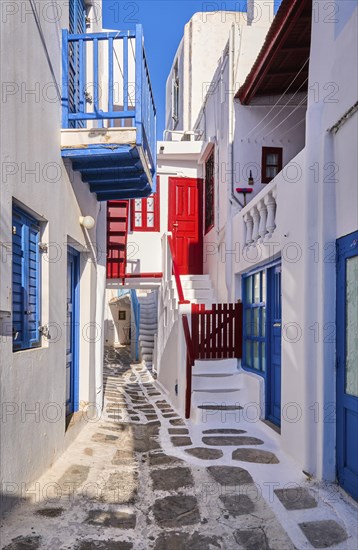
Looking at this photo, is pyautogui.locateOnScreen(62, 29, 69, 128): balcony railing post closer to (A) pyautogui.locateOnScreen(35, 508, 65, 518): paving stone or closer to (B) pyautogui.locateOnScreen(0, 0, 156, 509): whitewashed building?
(B) pyautogui.locateOnScreen(0, 0, 156, 509): whitewashed building

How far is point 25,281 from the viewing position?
420cm

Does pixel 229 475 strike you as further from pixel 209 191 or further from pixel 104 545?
pixel 209 191

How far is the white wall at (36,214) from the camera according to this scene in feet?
11.5

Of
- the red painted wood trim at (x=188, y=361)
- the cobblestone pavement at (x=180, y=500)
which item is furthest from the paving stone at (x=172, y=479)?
the red painted wood trim at (x=188, y=361)

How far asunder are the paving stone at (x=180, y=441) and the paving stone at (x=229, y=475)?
858 mm

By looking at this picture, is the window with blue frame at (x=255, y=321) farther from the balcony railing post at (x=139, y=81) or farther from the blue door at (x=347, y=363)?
the balcony railing post at (x=139, y=81)

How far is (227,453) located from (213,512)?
1459 millimetres

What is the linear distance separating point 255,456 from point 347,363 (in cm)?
167

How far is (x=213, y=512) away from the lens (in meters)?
3.78

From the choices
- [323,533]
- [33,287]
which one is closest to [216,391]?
[33,287]

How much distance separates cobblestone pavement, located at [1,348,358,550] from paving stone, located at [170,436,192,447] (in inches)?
0.5

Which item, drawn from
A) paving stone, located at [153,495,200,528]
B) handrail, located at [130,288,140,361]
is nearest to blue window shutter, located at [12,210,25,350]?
paving stone, located at [153,495,200,528]

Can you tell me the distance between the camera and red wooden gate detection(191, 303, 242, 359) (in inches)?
291

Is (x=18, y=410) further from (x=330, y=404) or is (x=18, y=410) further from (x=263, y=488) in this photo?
(x=330, y=404)
